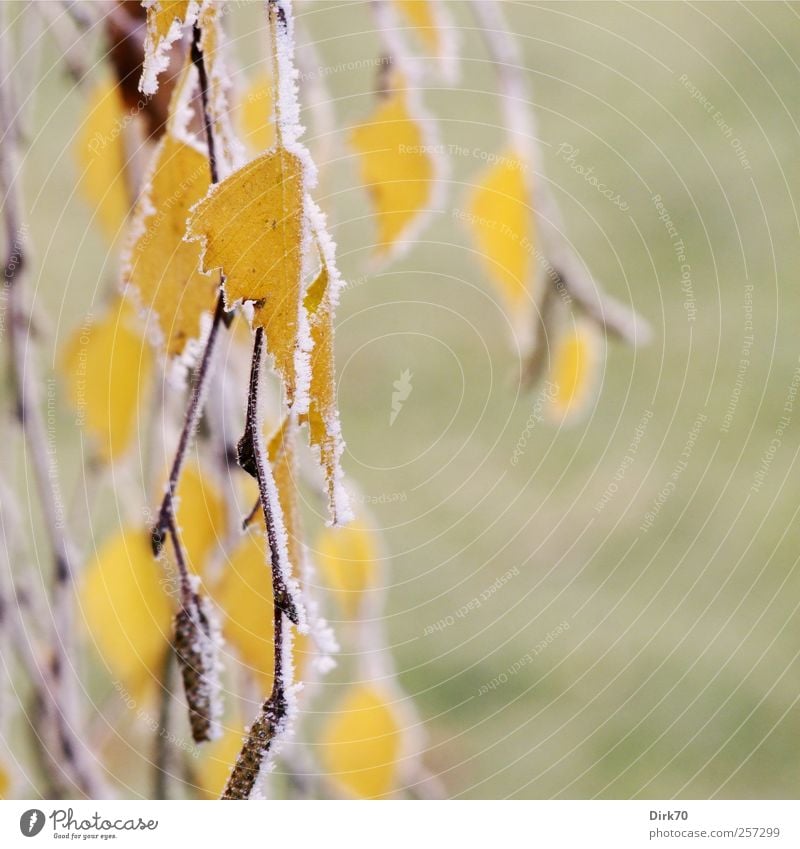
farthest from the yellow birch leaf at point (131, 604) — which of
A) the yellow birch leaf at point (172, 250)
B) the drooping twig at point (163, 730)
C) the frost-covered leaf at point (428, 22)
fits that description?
the frost-covered leaf at point (428, 22)

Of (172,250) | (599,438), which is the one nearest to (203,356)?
(172,250)

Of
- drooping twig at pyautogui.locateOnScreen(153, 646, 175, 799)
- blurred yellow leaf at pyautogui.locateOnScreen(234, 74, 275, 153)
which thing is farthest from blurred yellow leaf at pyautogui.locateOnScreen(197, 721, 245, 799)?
blurred yellow leaf at pyautogui.locateOnScreen(234, 74, 275, 153)

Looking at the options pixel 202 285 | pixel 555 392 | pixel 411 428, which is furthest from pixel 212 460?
pixel 411 428

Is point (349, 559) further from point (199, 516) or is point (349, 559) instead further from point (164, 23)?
point (164, 23)

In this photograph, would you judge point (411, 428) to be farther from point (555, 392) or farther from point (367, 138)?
point (367, 138)

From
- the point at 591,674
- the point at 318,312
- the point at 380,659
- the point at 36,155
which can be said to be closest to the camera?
the point at 318,312

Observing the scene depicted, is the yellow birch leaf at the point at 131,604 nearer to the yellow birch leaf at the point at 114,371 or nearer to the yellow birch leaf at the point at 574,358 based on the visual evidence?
the yellow birch leaf at the point at 114,371
